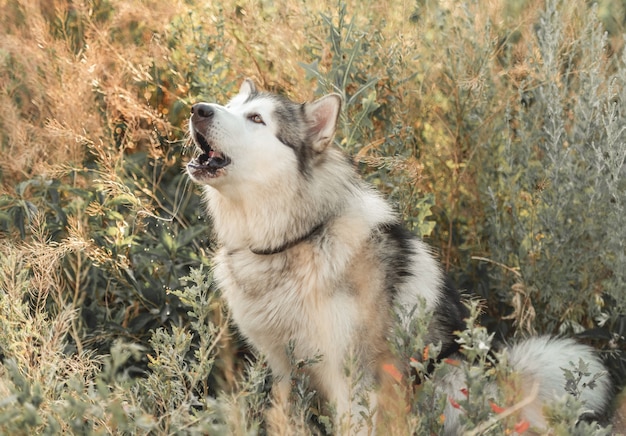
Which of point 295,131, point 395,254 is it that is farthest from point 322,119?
point 395,254

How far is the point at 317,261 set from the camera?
2.92 m

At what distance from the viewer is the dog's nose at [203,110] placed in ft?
9.43

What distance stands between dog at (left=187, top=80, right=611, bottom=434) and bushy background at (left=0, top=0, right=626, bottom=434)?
352mm

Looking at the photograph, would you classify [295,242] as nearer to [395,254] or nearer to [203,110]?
[395,254]

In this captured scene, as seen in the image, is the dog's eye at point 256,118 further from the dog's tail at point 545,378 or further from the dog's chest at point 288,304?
the dog's tail at point 545,378

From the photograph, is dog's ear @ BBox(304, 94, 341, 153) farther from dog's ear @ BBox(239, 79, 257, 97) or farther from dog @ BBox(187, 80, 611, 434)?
dog's ear @ BBox(239, 79, 257, 97)

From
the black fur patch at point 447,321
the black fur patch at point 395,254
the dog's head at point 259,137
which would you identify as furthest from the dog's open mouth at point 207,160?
the black fur patch at point 447,321

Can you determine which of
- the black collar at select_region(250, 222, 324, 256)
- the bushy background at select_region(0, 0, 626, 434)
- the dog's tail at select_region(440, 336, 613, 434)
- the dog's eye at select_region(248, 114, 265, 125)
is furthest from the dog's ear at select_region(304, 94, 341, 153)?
the dog's tail at select_region(440, 336, 613, 434)

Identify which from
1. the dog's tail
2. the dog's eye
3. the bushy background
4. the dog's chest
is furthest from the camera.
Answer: the bushy background

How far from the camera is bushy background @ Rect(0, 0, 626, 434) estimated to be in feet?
11.4

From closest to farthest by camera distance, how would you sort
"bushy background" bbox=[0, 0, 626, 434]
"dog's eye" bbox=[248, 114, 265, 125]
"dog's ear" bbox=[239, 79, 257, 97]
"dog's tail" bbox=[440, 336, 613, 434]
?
"dog's tail" bbox=[440, 336, 613, 434] < "dog's eye" bbox=[248, 114, 265, 125] < "dog's ear" bbox=[239, 79, 257, 97] < "bushy background" bbox=[0, 0, 626, 434]

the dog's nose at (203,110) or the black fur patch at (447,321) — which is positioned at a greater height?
the dog's nose at (203,110)

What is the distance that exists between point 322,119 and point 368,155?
2.16 ft

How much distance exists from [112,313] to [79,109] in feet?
3.32
